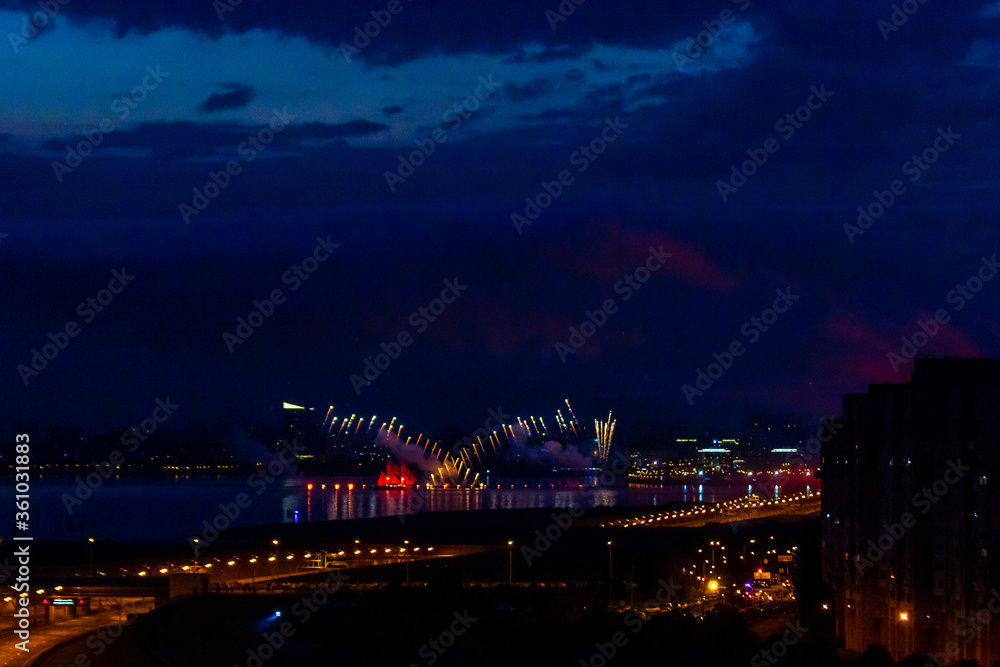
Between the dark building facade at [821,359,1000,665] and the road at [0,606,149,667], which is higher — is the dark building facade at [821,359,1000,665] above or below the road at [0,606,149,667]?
above

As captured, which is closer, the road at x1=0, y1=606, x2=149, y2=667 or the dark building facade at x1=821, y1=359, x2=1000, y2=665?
the road at x1=0, y1=606, x2=149, y2=667

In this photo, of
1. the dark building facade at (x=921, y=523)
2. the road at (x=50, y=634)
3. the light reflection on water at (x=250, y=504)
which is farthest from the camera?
the light reflection on water at (x=250, y=504)

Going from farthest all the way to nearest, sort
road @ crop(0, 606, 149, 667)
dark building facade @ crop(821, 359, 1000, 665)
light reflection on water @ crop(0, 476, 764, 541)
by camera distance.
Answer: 1. light reflection on water @ crop(0, 476, 764, 541)
2. dark building facade @ crop(821, 359, 1000, 665)
3. road @ crop(0, 606, 149, 667)

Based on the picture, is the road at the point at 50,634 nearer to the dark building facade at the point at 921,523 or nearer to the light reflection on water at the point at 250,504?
the dark building facade at the point at 921,523

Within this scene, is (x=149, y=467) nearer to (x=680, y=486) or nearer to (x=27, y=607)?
(x=680, y=486)

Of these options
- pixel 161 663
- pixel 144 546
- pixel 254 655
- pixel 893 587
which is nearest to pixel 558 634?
pixel 254 655

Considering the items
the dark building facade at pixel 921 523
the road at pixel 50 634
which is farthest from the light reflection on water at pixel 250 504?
the dark building facade at pixel 921 523

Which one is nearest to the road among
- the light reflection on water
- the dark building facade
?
the dark building facade

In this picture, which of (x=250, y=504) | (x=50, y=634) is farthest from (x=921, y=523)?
(x=250, y=504)

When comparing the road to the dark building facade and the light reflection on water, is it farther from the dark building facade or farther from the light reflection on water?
the light reflection on water
